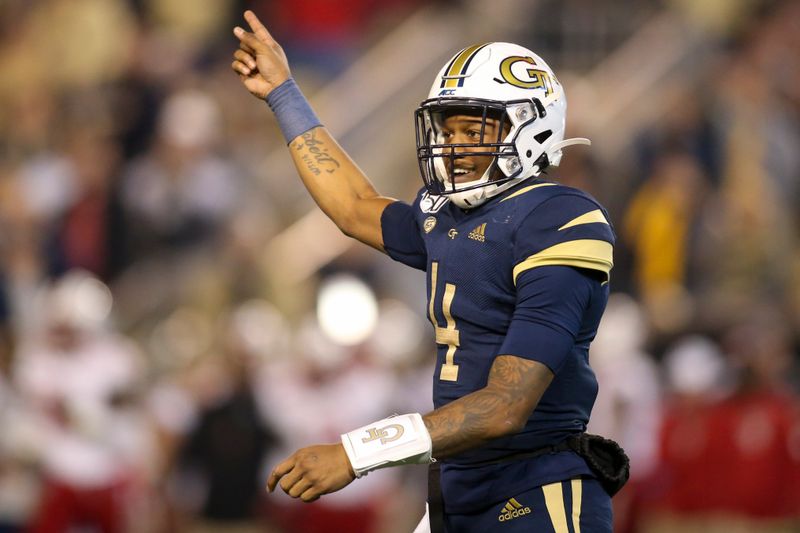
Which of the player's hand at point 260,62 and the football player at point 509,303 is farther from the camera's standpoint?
the player's hand at point 260,62

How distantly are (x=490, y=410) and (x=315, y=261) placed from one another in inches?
340

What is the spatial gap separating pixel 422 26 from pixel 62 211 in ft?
12.1

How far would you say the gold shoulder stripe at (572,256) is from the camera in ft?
13.9

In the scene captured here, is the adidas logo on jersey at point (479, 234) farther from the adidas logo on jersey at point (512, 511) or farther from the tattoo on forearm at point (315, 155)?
the tattoo on forearm at point (315, 155)

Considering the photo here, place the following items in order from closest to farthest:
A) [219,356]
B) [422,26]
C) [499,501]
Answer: [499,501]
[219,356]
[422,26]

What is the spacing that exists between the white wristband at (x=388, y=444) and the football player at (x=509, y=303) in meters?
0.02

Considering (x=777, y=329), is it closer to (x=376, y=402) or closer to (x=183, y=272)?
(x=376, y=402)

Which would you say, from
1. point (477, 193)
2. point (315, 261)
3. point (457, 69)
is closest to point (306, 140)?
point (457, 69)

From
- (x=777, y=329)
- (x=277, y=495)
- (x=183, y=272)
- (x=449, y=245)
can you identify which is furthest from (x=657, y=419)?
(x=449, y=245)

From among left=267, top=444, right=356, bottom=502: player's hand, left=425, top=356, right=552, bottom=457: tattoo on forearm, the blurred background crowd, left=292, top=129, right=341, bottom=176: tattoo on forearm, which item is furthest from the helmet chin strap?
the blurred background crowd

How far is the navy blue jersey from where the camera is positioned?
4230 mm

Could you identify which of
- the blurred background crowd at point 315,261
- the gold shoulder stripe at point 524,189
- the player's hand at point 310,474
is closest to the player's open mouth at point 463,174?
the gold shoulder stripe at point 524,189

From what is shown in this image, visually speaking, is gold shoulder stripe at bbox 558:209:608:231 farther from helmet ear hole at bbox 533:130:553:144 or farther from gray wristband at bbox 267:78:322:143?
gray wristband at bbox 267:78:322:143

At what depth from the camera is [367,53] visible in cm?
1399
